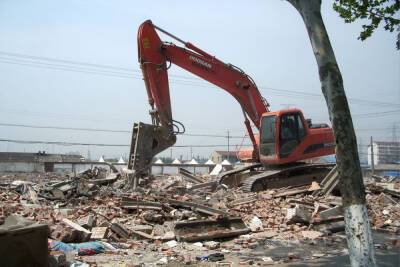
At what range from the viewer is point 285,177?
605 inches

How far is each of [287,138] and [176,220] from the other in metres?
6.29

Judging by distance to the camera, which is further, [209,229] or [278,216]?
[278,216]

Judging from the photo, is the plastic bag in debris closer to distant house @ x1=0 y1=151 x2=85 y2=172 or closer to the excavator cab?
the excavator cab

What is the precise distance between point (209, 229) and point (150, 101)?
5.95 m

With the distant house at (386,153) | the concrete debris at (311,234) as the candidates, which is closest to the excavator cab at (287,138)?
the concrete debris at (311,234)

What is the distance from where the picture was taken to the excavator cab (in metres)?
14.7

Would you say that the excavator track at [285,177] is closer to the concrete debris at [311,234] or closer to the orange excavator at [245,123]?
the orange excavator at [245,123]

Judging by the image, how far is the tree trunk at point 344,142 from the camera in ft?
16.6

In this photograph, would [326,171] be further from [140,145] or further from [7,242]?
[7,242]

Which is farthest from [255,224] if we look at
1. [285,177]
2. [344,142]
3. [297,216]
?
[285,177]

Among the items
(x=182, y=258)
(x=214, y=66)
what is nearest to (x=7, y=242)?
(x=182, y=258)

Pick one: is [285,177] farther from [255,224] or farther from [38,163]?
[38,163]

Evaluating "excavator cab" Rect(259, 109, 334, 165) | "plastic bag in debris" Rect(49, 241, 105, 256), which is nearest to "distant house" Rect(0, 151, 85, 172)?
"excavator cab" Rect(259, 109, 334, 165)

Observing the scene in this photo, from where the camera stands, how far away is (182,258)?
7.38 metres
